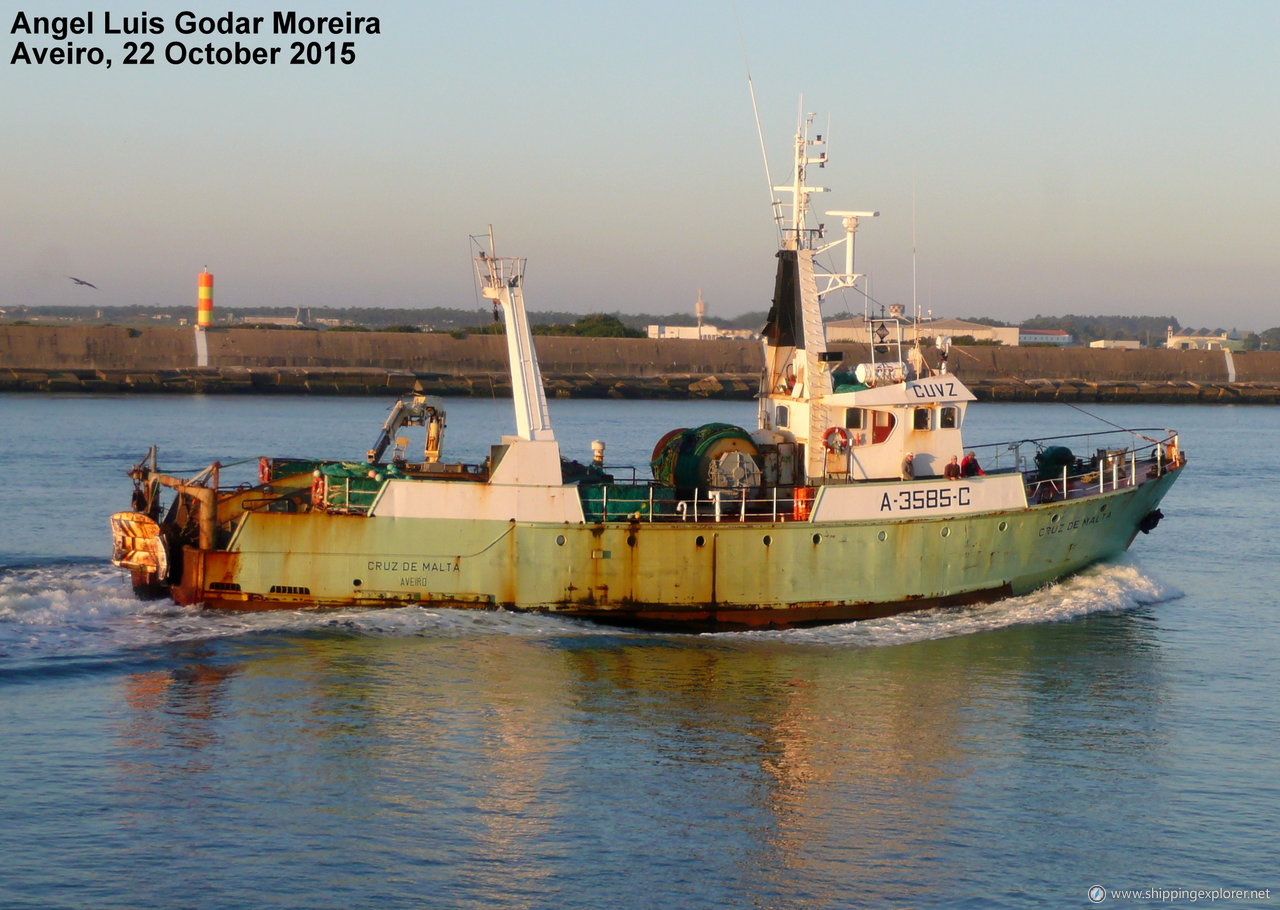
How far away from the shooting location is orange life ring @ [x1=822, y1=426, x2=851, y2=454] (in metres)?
21.2

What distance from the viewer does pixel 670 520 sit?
20.2 meters

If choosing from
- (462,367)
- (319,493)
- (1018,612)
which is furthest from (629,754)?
(462,367)

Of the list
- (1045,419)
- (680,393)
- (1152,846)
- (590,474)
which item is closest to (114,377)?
(680,393)

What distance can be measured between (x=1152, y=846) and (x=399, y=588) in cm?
1097

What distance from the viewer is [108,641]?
18625 mm

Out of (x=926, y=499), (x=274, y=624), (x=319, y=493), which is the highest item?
(x=319, y=493)

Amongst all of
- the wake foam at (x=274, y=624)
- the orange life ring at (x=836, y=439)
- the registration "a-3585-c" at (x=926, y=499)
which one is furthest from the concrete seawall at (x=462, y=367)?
the registration "a-3585-c" at (x=926, y=499)

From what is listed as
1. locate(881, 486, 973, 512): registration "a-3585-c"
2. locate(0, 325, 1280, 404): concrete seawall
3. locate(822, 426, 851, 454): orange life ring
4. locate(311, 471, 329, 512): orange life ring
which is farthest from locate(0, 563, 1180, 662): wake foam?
locate(0, 325, 1280, 404): concrete seawall

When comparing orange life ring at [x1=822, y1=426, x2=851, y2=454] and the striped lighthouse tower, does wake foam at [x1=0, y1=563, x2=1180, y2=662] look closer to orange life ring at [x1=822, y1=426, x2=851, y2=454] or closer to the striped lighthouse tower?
orange life ring at [x1=822, y1=426, x2=851, y2=454]

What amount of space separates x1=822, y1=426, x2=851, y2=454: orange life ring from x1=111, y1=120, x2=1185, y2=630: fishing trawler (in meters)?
0.02

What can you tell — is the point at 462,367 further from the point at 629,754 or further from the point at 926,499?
the point at 629,754

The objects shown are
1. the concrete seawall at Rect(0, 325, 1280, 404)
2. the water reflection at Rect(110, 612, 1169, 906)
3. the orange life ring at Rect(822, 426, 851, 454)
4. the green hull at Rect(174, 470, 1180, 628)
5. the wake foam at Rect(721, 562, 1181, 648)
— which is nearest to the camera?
the water reflection at Rect(110, 612, 1169, 906)

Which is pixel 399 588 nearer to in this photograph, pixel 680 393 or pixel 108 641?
pixel 108 641

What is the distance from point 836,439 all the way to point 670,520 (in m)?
3.09
